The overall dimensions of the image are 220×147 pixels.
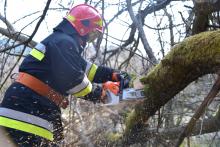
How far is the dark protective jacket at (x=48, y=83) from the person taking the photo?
3365mm

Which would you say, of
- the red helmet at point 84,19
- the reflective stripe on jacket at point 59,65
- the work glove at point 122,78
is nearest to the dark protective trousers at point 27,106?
the reflective stripe on jacket at point 59,65

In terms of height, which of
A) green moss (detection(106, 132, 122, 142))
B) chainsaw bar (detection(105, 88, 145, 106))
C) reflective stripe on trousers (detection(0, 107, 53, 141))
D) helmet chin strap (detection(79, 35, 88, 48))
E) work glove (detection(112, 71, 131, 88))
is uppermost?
helmet chin strap (detection(79, 35, 88, 48))

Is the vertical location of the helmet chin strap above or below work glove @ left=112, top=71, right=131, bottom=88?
above

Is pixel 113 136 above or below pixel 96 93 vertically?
below

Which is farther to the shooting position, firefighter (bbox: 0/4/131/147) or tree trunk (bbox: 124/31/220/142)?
firefighter (bbox: 0/4/131/147)

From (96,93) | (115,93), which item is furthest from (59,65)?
(115,93)

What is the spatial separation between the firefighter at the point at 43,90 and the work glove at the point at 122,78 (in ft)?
0.83

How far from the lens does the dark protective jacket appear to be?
337cm

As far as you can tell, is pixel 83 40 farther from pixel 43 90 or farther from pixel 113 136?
pixel 113 136

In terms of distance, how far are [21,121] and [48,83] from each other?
42cm

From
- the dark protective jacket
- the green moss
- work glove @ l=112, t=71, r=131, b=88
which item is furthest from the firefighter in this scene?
the green moss

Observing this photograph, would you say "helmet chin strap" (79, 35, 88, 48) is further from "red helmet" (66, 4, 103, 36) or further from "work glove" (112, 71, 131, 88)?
"work glove" (112, 71, 131, 88)

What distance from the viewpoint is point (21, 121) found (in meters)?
3.35

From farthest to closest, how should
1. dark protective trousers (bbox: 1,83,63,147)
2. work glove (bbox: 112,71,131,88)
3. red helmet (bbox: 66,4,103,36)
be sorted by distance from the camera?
red helmet (bbox: 66,4,103,36) < work glove (bbox: 112,71,131,88) < dark protective trousers (bbox: 1,83,63,147)
